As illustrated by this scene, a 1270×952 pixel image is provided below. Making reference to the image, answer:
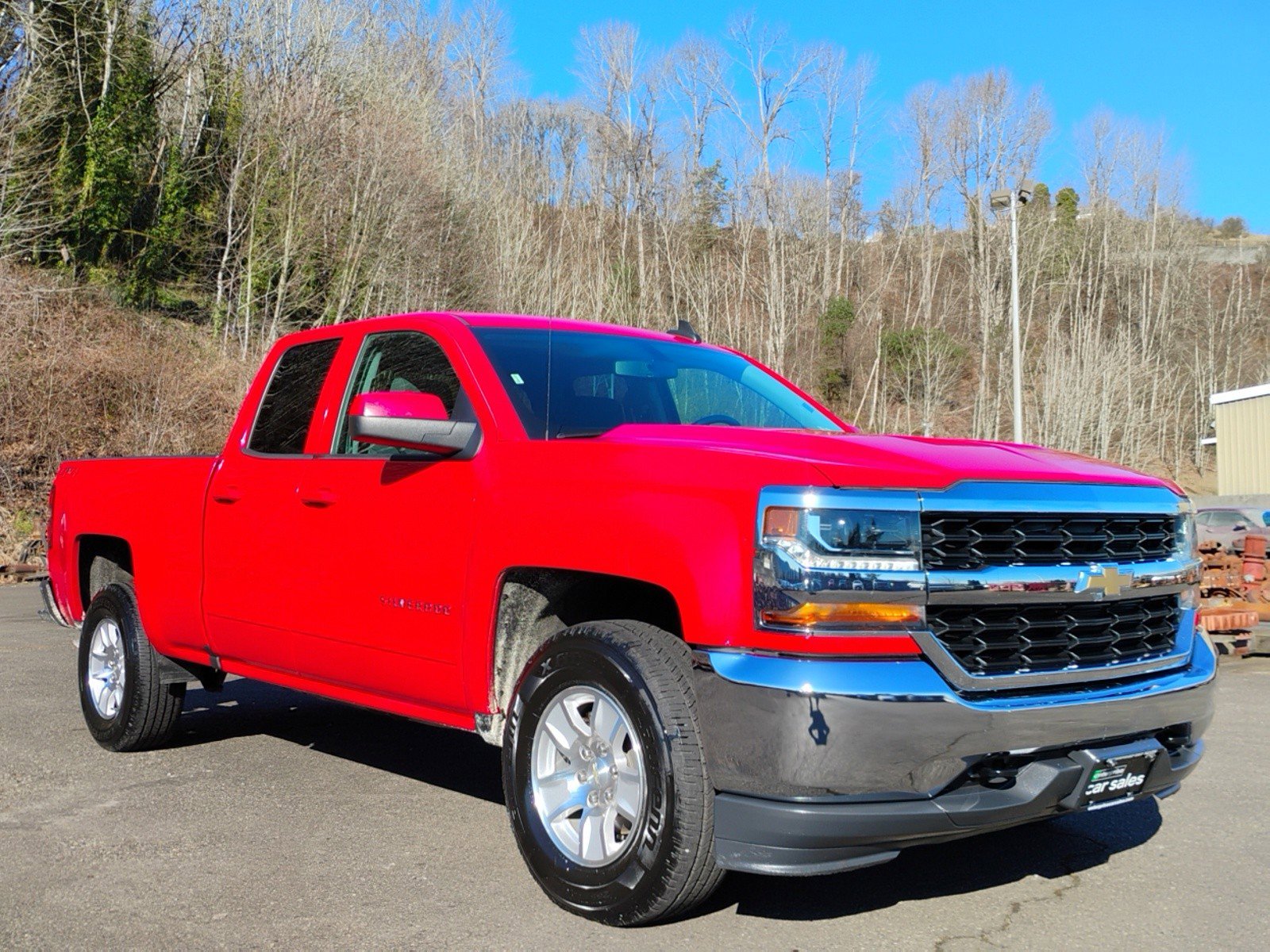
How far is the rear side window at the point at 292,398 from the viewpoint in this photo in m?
5.50

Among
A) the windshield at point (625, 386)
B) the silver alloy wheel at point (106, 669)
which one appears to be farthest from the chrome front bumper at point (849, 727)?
the silver alloy wheel at point (106, 669)

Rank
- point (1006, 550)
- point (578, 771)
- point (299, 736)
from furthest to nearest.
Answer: point (299, 736) < point (578, 771) < point (1006, 550)

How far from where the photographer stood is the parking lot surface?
379cm

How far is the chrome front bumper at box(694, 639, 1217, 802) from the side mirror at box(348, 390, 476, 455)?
139 cm

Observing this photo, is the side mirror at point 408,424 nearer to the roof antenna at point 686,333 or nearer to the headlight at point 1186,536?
the roof antenna at point 686,333

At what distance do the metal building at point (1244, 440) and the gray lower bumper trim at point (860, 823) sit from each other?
38582 mm

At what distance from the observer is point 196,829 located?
16.2ft

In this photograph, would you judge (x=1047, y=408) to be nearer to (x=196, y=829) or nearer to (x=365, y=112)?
(x=365, y=112)

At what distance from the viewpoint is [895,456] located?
363 centimetres

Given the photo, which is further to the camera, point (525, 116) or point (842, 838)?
point (525, 116)

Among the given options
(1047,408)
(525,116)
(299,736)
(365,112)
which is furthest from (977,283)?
(299,736)

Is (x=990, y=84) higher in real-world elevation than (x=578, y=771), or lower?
higher

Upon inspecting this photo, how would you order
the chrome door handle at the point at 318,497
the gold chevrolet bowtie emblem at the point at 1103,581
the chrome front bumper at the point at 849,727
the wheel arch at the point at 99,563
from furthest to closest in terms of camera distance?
the wheel arch at the point at 99,563
the chrome door handle at the point at 318,497
the gold chevrolet bowtie emblem at the point at 1103,581
the chrome front bumper at the point at 849,727

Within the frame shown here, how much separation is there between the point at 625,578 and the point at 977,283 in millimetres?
58635
